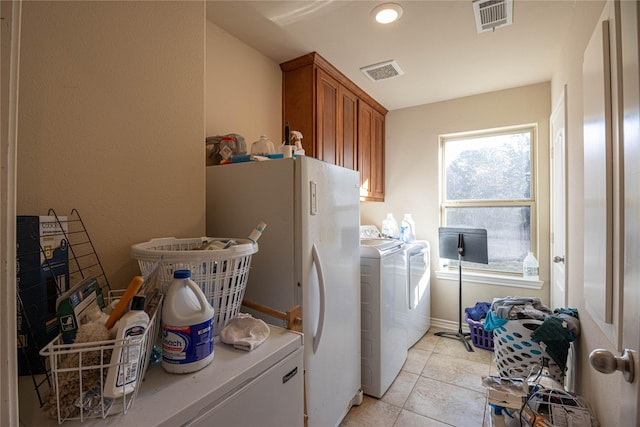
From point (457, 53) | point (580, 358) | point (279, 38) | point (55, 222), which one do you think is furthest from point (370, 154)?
point (55, 222)

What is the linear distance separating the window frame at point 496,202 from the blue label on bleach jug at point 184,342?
295 centimetres

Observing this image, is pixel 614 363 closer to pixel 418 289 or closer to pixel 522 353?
pixel 522 353

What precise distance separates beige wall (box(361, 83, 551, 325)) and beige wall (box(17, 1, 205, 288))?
254 cm

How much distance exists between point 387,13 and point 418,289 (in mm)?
2260

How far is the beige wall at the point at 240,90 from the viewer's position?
1819mm

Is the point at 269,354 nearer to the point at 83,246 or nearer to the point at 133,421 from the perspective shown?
the point at 133,421

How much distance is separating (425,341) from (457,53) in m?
2.60

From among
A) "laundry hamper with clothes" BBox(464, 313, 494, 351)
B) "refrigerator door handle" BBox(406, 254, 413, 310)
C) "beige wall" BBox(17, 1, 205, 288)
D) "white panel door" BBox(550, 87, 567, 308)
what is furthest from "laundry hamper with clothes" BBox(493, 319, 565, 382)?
"beige wall" BBox(17, 1, 205, 288)

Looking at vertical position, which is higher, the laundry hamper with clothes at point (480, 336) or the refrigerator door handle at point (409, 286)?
the refrigerator door handle at point (409, 286)

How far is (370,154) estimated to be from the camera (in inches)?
122

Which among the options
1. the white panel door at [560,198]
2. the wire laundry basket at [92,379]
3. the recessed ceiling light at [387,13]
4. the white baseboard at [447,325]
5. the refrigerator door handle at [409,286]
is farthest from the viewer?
the white baseboard at [447,325]

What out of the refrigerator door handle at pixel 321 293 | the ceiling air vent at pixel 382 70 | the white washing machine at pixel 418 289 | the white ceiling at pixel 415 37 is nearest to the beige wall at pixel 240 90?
the white ceiling at pixel 415 37

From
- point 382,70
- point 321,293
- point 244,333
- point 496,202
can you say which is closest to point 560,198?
A: point 496,202

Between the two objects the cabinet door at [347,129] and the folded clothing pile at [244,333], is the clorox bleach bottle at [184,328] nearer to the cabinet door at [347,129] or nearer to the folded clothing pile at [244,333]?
the folded clothing pile at [244,333]
